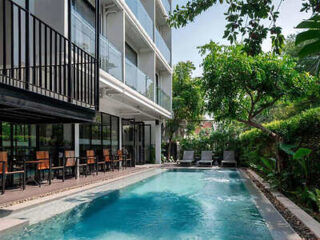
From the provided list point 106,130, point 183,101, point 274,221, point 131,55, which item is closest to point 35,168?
point 106,130

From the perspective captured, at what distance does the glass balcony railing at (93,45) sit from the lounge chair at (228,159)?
10.7 metres

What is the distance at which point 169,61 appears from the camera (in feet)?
72.5

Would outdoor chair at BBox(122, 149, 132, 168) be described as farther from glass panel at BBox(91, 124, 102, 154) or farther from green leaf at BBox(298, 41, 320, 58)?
green leaf at BBox(298, 41, 320, 58)

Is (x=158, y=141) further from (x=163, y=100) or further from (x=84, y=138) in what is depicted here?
(x=84, y=138)

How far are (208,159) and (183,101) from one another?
602 cm

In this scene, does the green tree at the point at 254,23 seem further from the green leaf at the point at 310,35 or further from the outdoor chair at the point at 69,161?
the outdoor chair at the point at 69,161

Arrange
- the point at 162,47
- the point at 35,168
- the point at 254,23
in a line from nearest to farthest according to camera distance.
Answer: the point at 254,23 < the point at 35,168 < the point at 162,47

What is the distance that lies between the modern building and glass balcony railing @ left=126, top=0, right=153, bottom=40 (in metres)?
0.04

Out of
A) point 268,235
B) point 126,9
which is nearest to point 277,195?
point 268,235

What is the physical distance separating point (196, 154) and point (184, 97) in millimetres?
5206

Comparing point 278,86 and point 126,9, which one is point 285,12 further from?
point 126,9

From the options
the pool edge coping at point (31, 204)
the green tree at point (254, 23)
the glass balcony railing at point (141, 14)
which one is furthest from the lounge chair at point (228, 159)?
the green tree at point (254, 23)

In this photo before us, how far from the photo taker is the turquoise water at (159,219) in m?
5.02

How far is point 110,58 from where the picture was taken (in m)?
10.7
